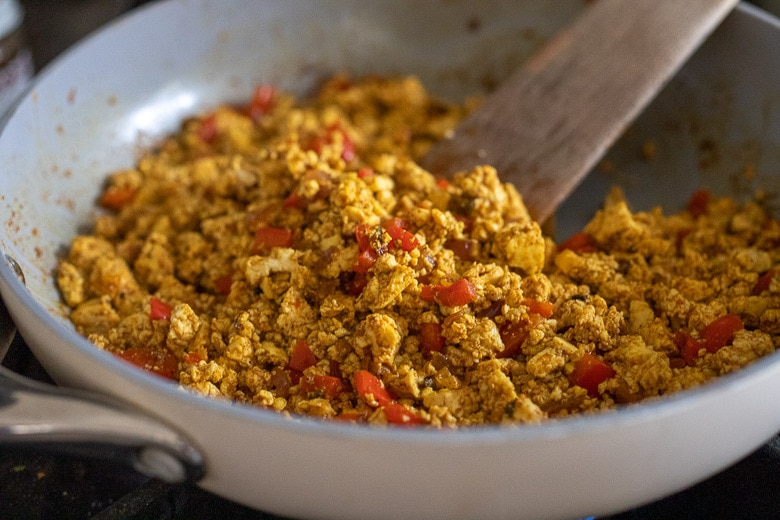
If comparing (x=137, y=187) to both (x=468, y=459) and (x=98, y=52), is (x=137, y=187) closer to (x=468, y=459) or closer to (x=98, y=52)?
(x=98, y=52)

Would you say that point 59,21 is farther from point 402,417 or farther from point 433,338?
point 402,417

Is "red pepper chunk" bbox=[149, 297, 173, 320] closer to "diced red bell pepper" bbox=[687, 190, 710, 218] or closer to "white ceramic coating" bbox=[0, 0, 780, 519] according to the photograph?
"white ceramic coating" bbox=[0, 0, 780, 519]

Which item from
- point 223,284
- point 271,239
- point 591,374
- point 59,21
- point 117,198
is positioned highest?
point 591,374

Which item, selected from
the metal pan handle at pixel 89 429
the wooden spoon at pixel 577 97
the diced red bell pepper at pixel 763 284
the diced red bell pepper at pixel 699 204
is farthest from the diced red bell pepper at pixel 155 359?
the diced red bell pepper at pixel 699 204

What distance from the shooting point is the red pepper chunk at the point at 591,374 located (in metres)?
1.11

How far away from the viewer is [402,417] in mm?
1005

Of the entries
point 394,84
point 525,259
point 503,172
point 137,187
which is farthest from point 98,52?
point 525,259

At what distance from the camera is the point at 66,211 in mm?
1489

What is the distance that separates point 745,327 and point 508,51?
0.91m

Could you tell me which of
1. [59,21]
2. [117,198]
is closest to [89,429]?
[117,198]

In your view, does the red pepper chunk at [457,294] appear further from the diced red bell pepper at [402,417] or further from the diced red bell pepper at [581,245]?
the diced red bell pepper at [581,245]

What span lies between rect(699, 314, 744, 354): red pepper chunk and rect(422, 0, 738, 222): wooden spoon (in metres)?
0.38

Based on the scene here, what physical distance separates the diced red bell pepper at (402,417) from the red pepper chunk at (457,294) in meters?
0.20

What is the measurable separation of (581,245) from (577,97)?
34 centimetres
